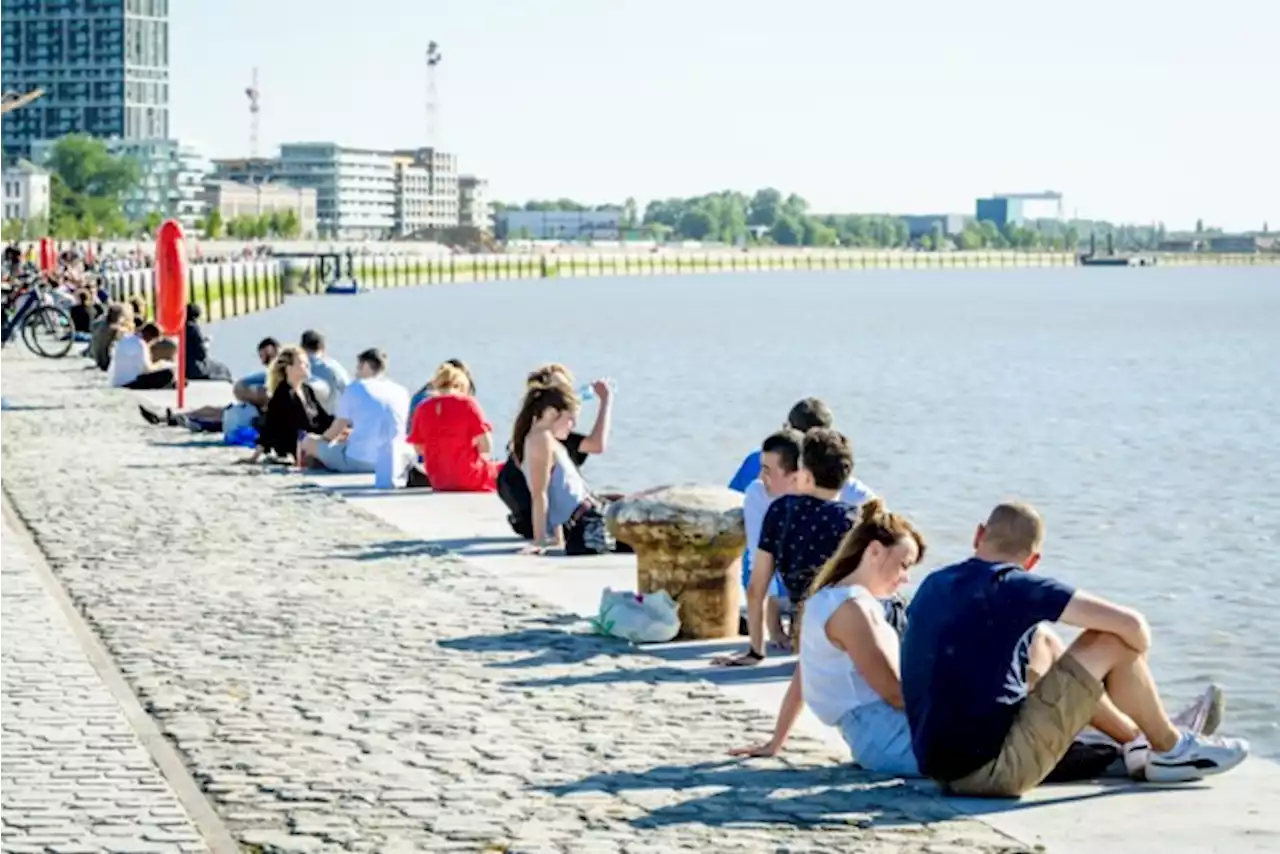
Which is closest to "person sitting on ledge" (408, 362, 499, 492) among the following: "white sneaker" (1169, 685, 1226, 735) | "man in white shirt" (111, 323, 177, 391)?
"white sneaker" (1169, 685, 1226, 735)

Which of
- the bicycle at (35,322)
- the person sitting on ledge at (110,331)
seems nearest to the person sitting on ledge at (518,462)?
the person sitting on ledge at (110,331)

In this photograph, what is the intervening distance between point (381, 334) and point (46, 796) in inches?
3539

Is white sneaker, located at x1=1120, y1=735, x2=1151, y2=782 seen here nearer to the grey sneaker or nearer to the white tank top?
the grey sneaker

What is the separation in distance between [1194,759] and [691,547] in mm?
4151

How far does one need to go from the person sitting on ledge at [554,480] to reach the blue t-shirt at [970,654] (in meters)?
7.37

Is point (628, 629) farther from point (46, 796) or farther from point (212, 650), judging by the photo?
point (46, 796)

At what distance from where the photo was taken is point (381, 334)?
325ft

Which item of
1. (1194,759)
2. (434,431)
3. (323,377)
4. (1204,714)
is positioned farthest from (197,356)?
(1194,759)

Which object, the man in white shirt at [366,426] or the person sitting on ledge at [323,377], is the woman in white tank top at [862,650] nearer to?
the man in white shirt at [366,426]

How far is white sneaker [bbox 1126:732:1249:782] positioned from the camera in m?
9.97

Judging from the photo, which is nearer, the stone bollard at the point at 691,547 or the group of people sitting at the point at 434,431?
the stone bollard at the point at 691,547

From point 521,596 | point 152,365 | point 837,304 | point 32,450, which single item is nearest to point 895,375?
point 152,365

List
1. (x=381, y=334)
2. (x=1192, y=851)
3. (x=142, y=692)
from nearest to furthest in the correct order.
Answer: (x=1192, y=851)
(x=142, y=692)
(x=381, y=334)

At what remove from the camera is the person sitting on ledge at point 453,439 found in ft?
69.4
